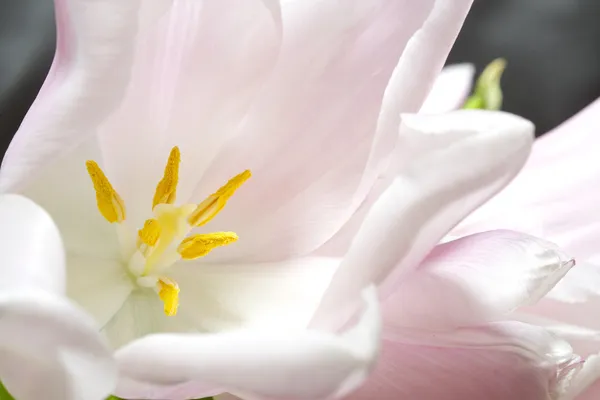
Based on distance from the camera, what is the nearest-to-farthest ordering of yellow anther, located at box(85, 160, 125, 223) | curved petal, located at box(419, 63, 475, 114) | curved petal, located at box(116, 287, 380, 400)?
curved petal, located at box(116, 287, 380, 400) → yellow anther, located at box(85, 160, 125, 223) → curved petal, located at box(419, 63, 475, 114)

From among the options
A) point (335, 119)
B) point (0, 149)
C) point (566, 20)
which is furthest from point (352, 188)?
point (566, 20)

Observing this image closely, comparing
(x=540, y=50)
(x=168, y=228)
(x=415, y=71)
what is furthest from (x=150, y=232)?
(x=540, y=50)

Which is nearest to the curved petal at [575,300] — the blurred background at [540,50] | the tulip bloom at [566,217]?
the tulip bloom at [566,217]

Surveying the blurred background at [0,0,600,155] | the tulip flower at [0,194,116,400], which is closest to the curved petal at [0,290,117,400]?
the tulip flower at [0,194,116,400]

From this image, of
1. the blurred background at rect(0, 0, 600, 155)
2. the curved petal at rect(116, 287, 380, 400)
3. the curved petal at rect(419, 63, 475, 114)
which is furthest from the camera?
the blurred background at rect(0, 0, 600, 155)

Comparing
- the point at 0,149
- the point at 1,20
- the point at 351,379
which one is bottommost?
the point at 351,379

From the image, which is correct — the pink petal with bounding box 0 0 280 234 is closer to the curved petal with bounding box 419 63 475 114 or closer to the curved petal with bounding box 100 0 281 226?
the curved petal with bounding box 100 0 281 226

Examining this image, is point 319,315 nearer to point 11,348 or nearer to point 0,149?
point 11,348
